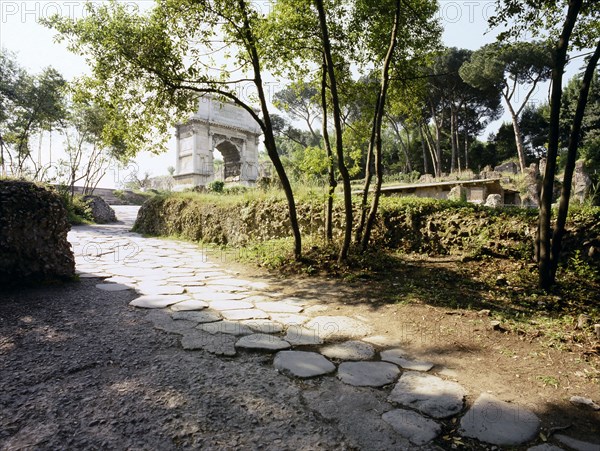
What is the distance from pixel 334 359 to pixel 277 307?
4.25 feet

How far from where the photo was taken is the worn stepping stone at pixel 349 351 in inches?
93.7

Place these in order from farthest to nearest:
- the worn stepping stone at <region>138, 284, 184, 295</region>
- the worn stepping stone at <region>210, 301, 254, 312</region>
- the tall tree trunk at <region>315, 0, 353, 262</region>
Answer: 1. the tall tree trunk at <region>315, 0, 353, 262</region>
2. the worn stepping stone at <region>138, 284, 184, 295</region>
3. the worn stepping stone at <region>210, 301, 254, 312</region>

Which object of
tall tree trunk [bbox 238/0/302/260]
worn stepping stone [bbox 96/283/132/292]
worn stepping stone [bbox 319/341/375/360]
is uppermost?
tall tree trunk [bbox 238/0/302/260]

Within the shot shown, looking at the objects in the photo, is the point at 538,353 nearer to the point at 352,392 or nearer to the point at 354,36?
the point at 352,392

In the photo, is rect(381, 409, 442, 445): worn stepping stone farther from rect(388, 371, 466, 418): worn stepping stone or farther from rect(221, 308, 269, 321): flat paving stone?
rect(221, 308, 269, 321): flat paving stone

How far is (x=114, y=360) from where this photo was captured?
2156 mm

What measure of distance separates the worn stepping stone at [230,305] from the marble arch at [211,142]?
23.6m

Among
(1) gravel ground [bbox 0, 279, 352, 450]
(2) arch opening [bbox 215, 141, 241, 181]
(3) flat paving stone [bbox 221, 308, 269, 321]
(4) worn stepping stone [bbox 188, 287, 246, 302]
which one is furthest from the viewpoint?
(2) arch opening [bbox 215, 141, 241, 181]

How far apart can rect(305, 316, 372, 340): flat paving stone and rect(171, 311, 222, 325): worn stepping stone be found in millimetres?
865

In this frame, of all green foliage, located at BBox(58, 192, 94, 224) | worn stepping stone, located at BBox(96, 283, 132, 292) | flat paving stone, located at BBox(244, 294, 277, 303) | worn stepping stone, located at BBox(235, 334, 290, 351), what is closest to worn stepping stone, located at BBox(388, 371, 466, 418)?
worn stepping stone, located at BBox(235, 334, 290, 351)

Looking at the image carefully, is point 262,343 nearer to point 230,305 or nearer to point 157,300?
point 230,305

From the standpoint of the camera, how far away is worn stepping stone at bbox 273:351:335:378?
2.12 metres

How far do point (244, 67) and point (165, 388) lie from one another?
16.2 feet

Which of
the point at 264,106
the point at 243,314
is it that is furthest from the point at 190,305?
the point at 264,106
